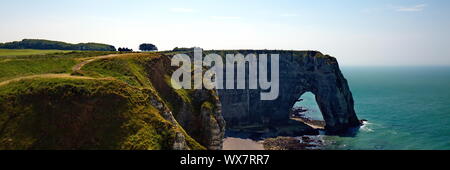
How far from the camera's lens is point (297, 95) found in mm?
126000

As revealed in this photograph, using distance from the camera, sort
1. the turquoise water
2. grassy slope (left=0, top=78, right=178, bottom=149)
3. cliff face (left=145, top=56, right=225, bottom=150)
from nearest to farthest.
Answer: grassy slope (left=0, top=78, right=178, bottom=149) → cliff face (left=145, top=56, right=225, bottom=150) → the turquoise water

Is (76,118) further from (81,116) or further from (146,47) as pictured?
(146,47)

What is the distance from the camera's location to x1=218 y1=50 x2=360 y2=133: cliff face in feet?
386

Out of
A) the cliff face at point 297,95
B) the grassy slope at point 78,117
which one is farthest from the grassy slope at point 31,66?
the cliff face at point 297,95

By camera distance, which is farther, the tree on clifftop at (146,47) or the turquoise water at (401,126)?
the tree on clifftop at (146,47)

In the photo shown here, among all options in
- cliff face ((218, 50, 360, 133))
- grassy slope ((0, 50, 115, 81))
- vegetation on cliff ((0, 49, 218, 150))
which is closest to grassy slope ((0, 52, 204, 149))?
vegetation on cliff ((0, 49, 218, 150))

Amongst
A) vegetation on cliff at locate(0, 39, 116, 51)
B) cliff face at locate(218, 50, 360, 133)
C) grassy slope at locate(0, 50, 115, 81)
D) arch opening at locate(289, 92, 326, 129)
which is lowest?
arch opening at locate(289, 92, 326, 129)

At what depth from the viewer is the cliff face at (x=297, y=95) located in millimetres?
117562

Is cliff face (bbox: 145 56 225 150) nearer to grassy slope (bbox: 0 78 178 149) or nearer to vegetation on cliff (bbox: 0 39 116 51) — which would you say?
grassy slope (bbox: 0 78 178 149)

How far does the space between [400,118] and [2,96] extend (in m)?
125

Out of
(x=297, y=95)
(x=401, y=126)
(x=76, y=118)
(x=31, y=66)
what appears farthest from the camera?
(x=297, y=95)

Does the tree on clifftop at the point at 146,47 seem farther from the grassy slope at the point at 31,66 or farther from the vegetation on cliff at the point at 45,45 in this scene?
the grassy slope at the point at 31,66

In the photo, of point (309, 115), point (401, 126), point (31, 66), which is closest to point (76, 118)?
point (31, 66)
